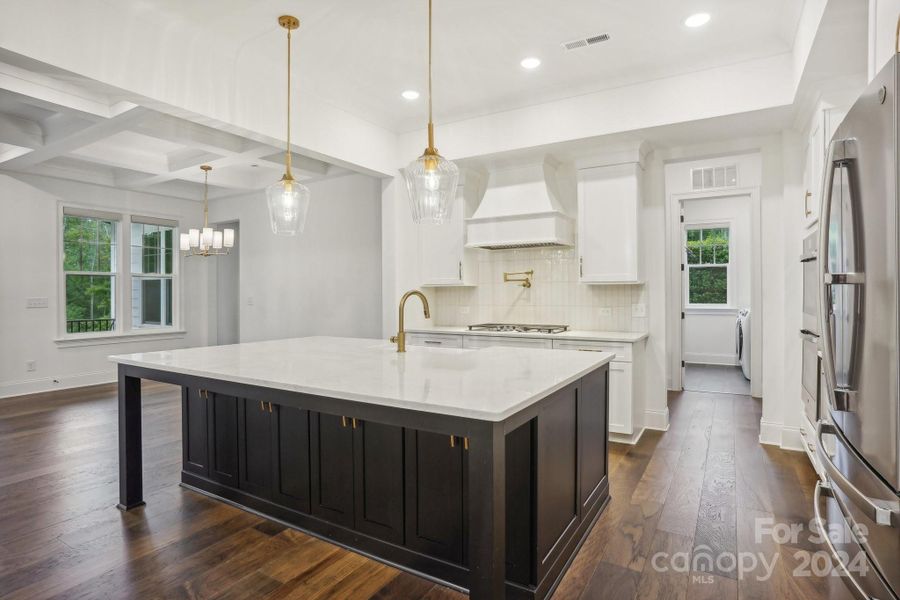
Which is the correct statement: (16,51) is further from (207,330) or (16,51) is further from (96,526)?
(207,330)

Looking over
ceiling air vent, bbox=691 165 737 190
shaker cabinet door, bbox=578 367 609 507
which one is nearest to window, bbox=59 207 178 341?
shaker cabinet door, bbox=578 367 609 507

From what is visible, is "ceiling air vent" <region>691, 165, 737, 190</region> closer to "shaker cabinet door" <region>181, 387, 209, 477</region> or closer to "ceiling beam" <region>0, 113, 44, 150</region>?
"shaker cabinet door" <region>181, 387, 209, 477</region>

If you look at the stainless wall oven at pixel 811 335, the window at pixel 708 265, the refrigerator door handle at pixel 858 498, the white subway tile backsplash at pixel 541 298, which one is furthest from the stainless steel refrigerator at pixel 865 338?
the window at pixel 708 265

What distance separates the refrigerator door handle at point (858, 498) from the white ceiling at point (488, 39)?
2.48 meters

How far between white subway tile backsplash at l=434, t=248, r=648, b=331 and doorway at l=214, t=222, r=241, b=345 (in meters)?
4.32

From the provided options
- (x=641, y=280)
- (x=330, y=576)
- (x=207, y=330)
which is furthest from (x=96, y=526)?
(x=207, y=330)

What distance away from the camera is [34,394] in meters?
5.95

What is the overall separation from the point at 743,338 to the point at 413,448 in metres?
6.37

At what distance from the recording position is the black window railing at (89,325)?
657 cm

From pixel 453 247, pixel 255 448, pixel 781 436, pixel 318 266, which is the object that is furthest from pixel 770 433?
pixel 318 266

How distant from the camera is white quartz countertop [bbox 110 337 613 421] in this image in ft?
5.56

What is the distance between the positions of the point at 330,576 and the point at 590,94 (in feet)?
12.5

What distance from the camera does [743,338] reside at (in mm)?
6969

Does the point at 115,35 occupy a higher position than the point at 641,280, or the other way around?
the point at 115,35
